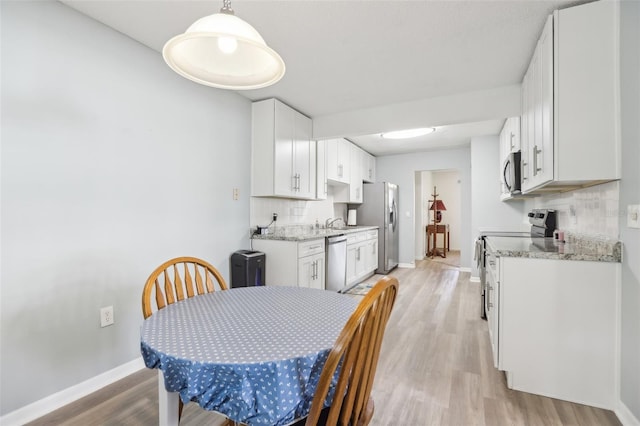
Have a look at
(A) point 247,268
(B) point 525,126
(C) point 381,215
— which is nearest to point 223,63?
(A) point 247,268

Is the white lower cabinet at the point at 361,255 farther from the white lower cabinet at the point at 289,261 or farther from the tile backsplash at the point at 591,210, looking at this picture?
the tile backsplash at the point at 591,210

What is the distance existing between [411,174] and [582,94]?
4269 millimetres

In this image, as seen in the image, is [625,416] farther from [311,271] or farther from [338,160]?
[338,160]

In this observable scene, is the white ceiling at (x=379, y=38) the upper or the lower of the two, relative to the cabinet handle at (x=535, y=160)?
upper

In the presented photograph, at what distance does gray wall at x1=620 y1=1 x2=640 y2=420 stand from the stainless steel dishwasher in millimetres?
2526

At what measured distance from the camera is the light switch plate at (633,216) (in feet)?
4.69

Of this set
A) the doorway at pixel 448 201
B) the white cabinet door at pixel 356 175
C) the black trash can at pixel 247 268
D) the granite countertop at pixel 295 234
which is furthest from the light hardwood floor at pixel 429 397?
the doorway at pixel 448 201

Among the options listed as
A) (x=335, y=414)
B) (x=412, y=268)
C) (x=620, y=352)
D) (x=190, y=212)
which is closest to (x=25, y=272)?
(x=190, y=212)

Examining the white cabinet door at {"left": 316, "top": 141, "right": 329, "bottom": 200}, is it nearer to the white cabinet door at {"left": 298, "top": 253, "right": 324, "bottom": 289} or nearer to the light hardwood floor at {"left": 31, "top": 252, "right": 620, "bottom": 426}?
the white cabinet door at {"left": 298, "top": 253, "right": 324, "bottom": 289}

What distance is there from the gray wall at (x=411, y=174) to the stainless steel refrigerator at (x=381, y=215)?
494 mm

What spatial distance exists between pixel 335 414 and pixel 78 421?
5.40ft

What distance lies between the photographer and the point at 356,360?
2.87 ft

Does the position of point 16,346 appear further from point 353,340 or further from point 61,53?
point 353,340

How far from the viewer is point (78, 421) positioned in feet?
5.16
